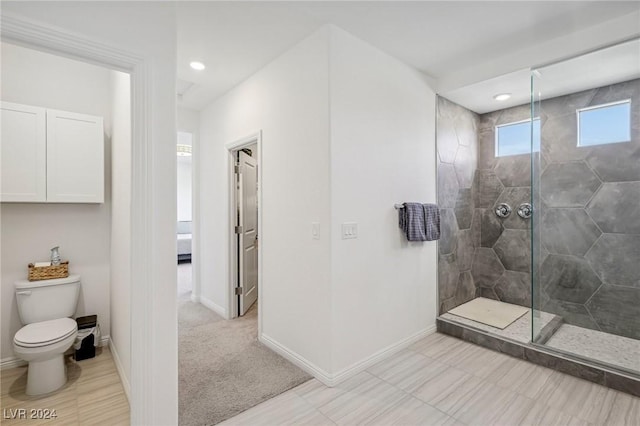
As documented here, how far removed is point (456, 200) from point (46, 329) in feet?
13.3

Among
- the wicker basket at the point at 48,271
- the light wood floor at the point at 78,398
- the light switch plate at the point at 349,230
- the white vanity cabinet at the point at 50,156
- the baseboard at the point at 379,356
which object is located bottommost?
the light wood floor at the point at 78,398

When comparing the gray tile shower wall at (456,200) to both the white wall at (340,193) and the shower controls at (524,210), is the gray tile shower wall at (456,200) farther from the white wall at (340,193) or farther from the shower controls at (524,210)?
the shower controls at (524,210)

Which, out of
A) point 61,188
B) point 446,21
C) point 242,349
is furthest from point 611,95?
point 61,188

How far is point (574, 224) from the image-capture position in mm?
2984

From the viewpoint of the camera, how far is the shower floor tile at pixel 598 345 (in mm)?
2361

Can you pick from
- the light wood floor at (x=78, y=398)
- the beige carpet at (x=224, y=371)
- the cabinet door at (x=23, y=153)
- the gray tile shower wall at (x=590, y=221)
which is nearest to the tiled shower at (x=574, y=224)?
the gray tile shower wall at (x=590, y=221)

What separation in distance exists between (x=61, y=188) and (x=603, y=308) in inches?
200

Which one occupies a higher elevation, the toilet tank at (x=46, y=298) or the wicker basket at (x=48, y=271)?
the wicker basket at (x=48, y=271)

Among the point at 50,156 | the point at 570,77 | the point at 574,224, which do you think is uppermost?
the point at 570,77

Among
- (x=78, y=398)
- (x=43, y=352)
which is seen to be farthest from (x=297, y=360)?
(x=43, y=352)

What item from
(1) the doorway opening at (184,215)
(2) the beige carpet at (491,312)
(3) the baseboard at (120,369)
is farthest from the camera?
(1) the doorway opening at (184,215)

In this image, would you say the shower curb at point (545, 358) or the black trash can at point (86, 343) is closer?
the shower curb at point (545, 358)

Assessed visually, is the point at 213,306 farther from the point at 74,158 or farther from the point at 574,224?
the point at 574,224

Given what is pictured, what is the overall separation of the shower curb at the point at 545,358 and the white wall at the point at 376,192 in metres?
0.32
